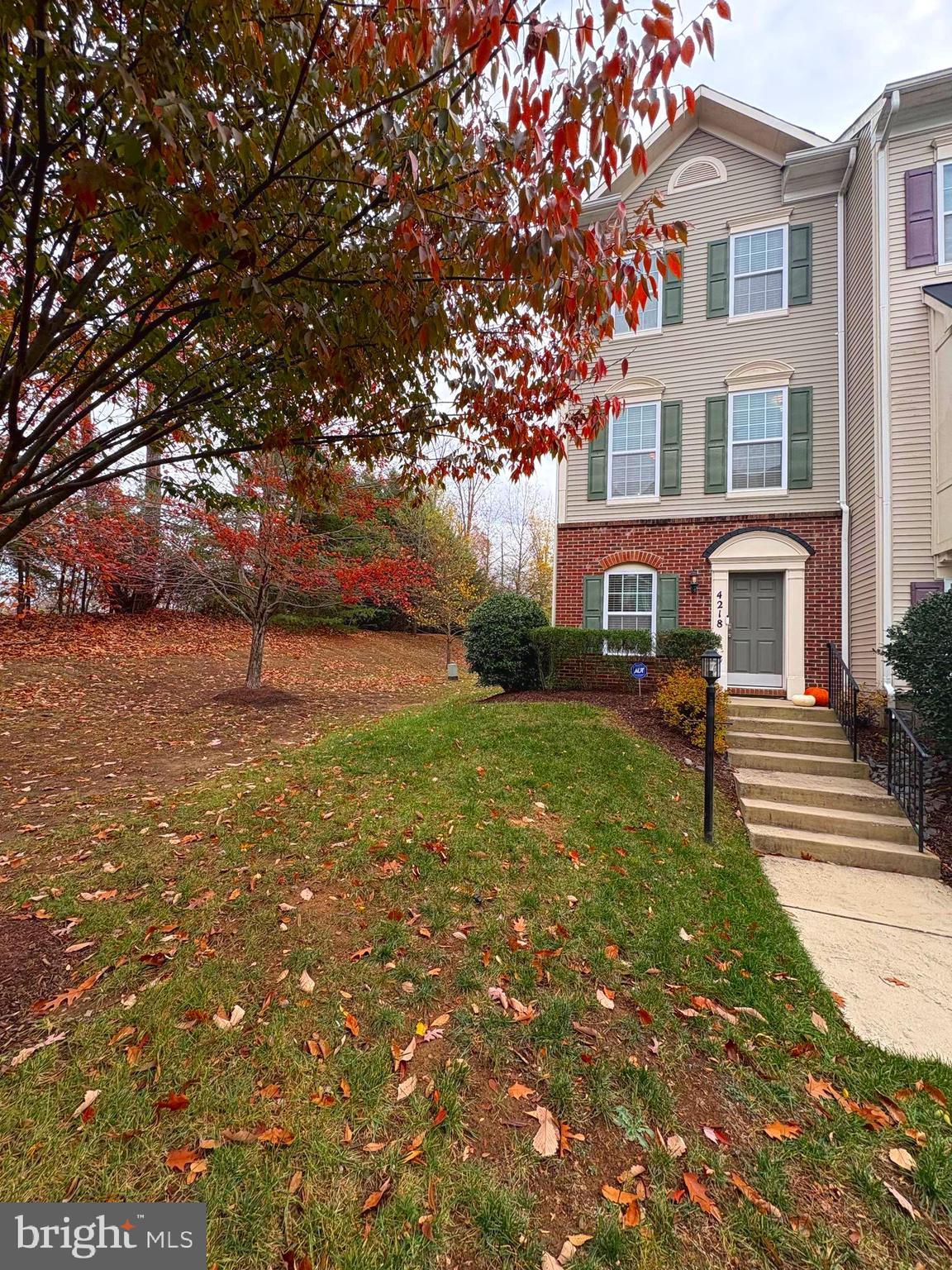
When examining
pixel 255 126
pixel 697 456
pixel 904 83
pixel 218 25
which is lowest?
pixel 255 126

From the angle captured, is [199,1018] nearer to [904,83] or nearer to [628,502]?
[628,502]

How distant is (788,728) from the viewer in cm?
692

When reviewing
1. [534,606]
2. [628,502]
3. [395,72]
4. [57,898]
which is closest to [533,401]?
[395,72]

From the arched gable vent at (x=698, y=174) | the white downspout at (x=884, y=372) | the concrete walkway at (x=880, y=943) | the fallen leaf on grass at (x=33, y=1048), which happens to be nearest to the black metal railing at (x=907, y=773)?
the concrete walkway at (x=880, y=943)

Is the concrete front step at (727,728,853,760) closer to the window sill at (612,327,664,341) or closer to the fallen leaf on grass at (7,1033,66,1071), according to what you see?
the fallen leaf on grass at (7,1033,66,1071)

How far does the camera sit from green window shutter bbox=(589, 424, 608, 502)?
33.4 ft

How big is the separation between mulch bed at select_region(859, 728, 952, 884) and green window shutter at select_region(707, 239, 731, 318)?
7.81 metres

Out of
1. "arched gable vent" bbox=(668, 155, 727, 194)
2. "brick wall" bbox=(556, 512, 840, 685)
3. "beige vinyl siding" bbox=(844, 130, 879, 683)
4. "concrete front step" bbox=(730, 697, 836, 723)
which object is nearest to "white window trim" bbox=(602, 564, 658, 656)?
"brick wall" bbox=(556, 512, 840, 685)

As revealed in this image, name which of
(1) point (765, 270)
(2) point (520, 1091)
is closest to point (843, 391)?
(1) point (765, 270)

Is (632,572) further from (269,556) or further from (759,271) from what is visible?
(269,556)

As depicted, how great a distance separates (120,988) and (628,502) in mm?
9735

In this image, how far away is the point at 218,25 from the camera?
209 cm

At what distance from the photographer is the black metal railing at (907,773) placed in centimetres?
467

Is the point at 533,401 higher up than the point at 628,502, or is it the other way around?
the point at 628,502
